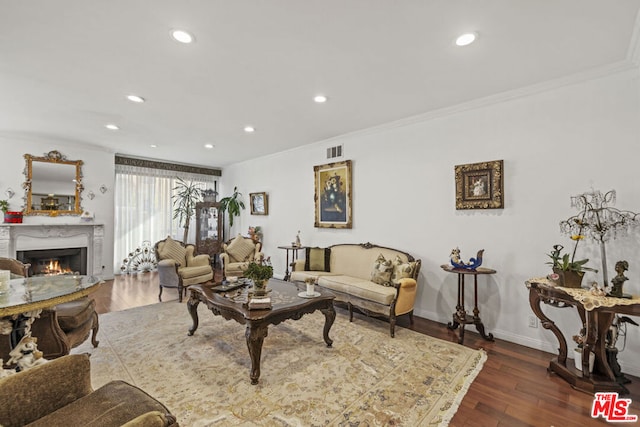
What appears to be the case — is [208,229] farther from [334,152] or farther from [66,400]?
[66,400]

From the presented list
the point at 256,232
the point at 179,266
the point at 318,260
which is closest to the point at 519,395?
the point at 318,260

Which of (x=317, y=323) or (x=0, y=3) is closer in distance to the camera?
(x=0, y=3)

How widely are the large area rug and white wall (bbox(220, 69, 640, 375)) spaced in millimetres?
899

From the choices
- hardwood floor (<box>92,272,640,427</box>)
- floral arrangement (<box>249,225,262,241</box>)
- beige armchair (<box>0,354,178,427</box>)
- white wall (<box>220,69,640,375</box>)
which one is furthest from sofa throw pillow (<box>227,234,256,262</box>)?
beige armchair (<box>0,354,178,427</box>)

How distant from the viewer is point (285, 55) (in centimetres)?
255

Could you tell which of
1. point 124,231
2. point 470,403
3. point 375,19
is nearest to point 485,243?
point 470,403

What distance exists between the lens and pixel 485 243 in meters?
3.46

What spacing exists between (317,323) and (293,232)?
2458 mm

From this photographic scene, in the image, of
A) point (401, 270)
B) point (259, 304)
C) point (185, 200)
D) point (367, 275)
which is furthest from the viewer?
point (185, 200)

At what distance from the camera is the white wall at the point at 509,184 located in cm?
273

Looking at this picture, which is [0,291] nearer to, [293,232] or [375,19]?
[375,19]

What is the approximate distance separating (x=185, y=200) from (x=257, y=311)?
5.78 m

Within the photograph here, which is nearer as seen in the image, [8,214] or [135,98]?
[135,98]

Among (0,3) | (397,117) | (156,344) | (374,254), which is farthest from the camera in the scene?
(374,254)
